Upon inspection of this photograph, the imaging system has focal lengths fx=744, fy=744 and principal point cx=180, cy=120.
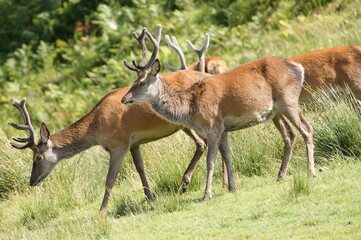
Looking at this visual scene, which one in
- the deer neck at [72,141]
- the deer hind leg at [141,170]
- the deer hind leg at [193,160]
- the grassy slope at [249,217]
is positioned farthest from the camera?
the deer neck at [72,141]

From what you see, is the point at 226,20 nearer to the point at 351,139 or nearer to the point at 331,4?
the point at 331,4

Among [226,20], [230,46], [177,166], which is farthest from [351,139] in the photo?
[226,20]

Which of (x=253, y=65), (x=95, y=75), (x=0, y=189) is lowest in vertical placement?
(x=95, y=75)

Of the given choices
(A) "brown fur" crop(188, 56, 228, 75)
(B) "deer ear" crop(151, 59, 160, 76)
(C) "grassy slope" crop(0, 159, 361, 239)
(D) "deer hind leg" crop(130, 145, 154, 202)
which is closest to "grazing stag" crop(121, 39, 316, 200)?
(B) "deer ear" crop(151, 59, 160, 76)

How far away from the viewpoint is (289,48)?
18.4 meters

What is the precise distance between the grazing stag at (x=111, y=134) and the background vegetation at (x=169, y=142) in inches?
17.2

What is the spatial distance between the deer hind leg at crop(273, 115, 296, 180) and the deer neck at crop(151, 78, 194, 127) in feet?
4.22

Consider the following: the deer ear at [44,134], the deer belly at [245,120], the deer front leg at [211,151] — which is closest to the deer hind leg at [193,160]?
the deer front leg at [211,151]

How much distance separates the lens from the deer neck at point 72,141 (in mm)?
10930

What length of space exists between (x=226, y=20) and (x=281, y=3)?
5.64 ft

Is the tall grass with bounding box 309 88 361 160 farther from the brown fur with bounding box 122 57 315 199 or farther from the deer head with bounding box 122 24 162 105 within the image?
the deer head with bounding box 122 24 162 105

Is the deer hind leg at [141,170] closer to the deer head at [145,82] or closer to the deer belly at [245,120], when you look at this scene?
the deer head at [145,82]

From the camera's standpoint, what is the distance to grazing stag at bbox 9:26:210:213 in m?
10.5

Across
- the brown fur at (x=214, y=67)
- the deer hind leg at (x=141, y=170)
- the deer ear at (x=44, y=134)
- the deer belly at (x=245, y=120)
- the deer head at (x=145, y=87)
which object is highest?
the deer head at (x=145, y=87)
